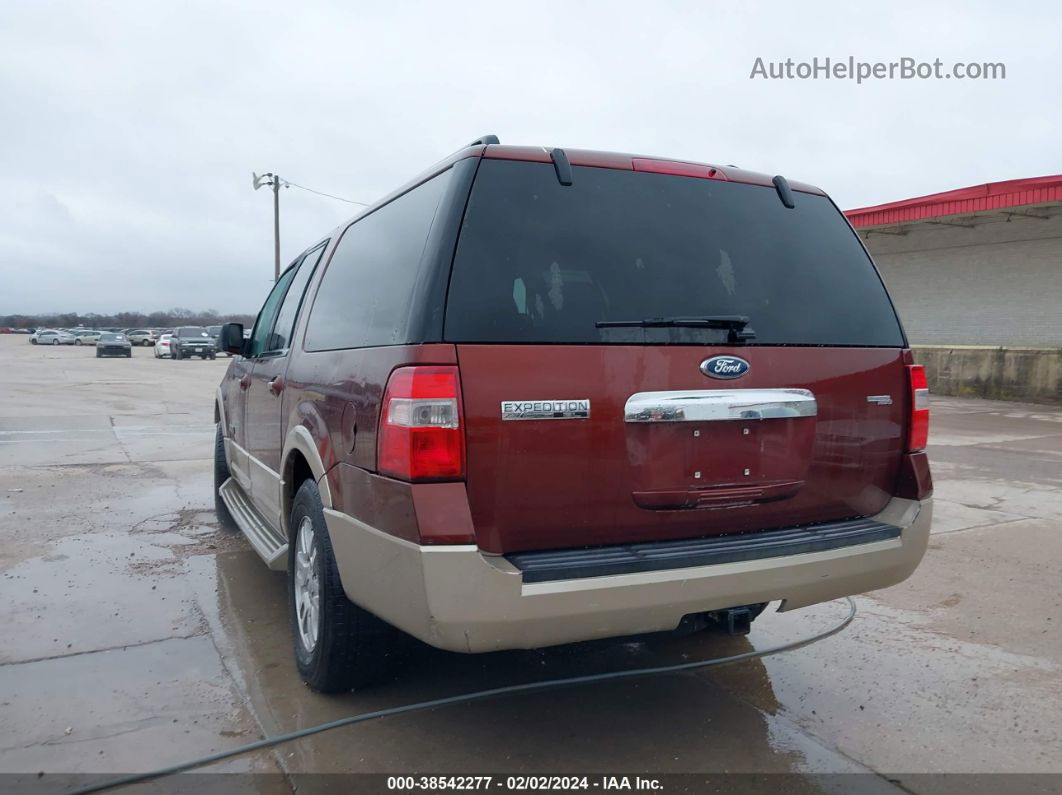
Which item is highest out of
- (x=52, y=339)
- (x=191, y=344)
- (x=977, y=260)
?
(x=977, y=260)

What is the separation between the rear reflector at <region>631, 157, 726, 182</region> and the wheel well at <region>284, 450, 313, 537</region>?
1.84 metres

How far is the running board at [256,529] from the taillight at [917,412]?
270cm

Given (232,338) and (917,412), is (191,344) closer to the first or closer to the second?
(232,338)

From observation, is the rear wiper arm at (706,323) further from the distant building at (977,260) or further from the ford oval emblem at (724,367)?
the distant building at (977,260)

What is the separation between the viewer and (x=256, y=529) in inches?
183

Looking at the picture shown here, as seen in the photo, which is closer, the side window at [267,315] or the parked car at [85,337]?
the side window at [267,315]

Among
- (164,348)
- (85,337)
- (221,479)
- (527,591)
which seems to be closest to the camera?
(527,591)

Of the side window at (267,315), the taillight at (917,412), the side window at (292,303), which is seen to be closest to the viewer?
the taillight at (917,412)

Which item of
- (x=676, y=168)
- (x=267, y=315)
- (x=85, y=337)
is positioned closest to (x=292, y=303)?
(x=267, y=315)

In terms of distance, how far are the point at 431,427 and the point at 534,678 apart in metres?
1.59

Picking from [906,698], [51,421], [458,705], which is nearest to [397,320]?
[458,705]

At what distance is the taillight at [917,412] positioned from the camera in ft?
11.0

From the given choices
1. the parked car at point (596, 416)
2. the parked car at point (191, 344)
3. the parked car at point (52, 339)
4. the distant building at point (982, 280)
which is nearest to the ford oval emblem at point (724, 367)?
the parked car at point (596, 416)

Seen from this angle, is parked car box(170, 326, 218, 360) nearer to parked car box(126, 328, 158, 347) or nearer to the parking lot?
parked car box(126, 328, 158, 347)
